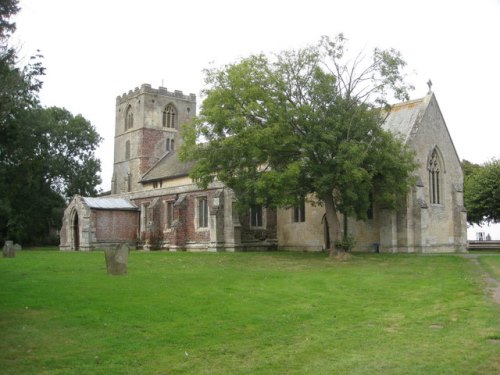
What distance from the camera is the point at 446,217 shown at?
1362 inches

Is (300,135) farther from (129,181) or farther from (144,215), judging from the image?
(129,181)

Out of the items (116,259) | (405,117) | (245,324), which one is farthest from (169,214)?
(245,324)

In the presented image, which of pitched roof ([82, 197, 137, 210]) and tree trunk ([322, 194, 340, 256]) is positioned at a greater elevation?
pitched roof ([82, 197, 137, 210])

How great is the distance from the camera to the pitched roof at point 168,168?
47.0 metres

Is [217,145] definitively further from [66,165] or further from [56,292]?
[66,165]

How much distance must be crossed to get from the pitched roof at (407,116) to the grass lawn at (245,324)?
15.3m

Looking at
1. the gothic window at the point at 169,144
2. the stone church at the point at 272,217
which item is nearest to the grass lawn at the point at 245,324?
the stone church at the point at 272,217

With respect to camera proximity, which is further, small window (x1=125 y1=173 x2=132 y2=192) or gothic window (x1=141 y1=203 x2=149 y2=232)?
small window (x1=125 y1=173 x2=132 y2=192)

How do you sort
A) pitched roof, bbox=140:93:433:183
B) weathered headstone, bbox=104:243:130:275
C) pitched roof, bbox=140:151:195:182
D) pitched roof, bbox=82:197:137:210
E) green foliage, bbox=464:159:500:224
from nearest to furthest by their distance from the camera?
weathered headstone, bbox=104:243:130:275, pitched roof, bbox=140:93:433:183, green foliage, bbox=464:159:500:224, pitched roof, bbox=82:197:137:210, pitched roof, bbox=140:151:195:182

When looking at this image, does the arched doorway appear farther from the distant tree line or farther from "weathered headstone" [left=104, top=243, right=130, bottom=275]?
"weathered headstone" [left=104, top=243, right=130, bottom=275]

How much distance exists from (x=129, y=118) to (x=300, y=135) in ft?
121

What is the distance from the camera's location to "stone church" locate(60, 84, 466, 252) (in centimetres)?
3209

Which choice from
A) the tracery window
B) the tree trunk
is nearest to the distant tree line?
the tracery window

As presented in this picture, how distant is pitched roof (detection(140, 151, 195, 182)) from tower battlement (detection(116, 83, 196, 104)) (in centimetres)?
677
